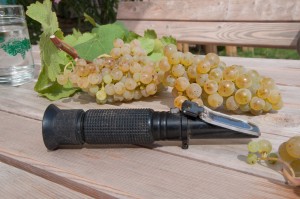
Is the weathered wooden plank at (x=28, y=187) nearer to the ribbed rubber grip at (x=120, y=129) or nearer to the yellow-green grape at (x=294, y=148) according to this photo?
the ribbed rubber grip at (x=120, y=129)

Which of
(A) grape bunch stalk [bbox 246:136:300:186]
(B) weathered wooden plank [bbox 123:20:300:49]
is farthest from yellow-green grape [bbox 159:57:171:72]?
(B) weathered wooden plank [bbox 123:20:300:49]

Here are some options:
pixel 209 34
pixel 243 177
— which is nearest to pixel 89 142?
pixel 243 177

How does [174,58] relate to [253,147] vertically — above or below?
above

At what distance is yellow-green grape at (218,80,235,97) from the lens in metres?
0.80

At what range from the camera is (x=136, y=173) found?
588 millimetres

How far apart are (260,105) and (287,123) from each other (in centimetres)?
7

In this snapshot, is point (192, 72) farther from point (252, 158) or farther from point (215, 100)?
point (252, 158)

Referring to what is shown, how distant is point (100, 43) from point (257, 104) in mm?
517

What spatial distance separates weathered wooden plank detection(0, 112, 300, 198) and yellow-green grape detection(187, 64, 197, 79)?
229mm

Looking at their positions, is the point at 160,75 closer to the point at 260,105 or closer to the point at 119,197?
the point at 260,105

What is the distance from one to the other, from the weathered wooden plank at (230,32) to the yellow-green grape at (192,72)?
1153 mm

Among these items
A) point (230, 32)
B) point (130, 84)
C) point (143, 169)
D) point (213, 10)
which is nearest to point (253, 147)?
point (143, 169)

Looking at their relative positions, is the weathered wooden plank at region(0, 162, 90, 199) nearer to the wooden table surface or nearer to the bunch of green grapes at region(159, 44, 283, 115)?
the wooden table surface

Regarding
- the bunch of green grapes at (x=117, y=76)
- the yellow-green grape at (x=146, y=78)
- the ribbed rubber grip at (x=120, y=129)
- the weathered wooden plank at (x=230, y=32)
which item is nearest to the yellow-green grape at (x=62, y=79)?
the bunch of green grapes at (x=117, y=76)
